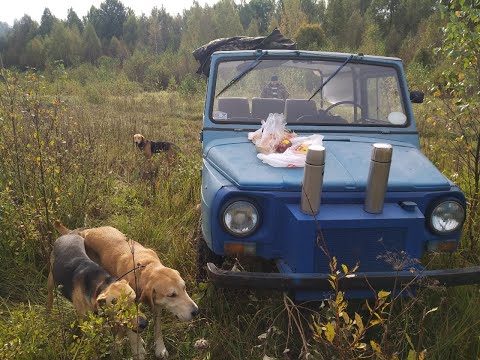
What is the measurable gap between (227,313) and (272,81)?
75.7 inches

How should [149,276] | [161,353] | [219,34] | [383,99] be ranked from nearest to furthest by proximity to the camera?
[149,276]
[161,353]
[383,99]
[219,34]

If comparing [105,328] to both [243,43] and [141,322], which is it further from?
[243,43]

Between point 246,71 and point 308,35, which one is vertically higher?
point 308,35

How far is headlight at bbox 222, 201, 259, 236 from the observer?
2.36 metres

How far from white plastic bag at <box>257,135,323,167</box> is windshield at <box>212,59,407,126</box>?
18.7 inches

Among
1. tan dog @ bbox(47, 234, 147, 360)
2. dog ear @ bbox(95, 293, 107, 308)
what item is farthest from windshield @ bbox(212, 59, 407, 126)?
dog ear @ bbox(95, 293, 107, 308)

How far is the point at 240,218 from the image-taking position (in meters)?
2.37

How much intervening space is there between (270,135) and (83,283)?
1.54 metres

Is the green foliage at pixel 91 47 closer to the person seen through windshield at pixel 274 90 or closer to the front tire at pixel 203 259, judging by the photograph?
the person seen through windshield at pixel 274 90

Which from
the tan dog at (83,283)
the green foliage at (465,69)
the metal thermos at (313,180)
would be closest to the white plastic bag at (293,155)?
the metal thermos at (313,180)

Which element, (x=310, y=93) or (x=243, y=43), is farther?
(x=243, y=43)

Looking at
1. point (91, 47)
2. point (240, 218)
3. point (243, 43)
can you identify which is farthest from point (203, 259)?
point (91, 47)

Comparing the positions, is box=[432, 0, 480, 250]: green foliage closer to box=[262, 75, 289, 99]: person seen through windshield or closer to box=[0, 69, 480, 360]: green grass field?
box=[0, 69, 480, 360]: green grass field

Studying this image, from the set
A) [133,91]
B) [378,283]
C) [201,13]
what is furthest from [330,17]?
[378,283]
